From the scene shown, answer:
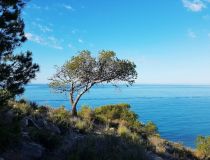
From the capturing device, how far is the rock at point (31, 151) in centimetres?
1153

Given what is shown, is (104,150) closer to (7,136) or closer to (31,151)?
(31,151)

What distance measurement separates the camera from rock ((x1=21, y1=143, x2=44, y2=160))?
37.8 ft

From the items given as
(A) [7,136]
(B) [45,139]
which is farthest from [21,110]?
(A) [7,136]

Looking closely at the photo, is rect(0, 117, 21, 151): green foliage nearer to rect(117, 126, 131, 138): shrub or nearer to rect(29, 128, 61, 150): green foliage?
rect(29, 128, 61, 150): green foliage

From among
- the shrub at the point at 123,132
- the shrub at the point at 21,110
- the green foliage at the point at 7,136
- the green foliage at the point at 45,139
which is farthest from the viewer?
the shrub at the point at 123,132

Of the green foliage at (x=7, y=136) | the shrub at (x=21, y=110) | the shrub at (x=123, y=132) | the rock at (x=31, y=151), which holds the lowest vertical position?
the shrub at (x=123, y=132)

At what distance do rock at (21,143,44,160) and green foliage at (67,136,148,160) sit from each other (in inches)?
49.1

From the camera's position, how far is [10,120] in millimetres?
14742

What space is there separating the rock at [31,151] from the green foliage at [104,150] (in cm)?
125

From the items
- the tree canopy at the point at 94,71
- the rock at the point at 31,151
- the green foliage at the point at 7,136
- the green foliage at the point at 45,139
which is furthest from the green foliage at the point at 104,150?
the tree canopy at the point at 94,71

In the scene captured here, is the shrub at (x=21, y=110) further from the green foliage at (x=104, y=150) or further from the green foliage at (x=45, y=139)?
the green foliage at (x=104, y=150)

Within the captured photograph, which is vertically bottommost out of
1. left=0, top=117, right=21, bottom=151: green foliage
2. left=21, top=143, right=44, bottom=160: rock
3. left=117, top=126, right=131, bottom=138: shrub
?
left=117, top=126, right=131, bottom=138: shrub

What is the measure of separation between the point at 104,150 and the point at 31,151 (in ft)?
8.25

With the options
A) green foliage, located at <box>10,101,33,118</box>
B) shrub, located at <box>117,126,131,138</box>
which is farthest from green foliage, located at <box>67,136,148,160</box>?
shrub, located at <box>117,126,131,138</box>
